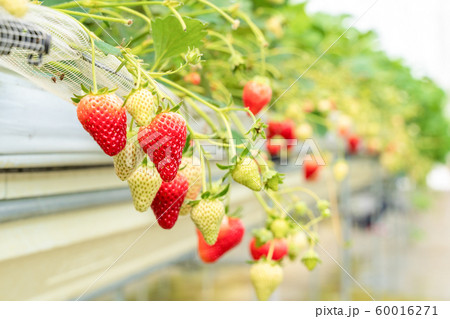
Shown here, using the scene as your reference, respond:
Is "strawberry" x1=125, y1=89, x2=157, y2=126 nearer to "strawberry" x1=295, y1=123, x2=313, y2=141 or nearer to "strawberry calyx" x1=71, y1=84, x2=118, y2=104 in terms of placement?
"strawberry calyx" x1=71, y1=84, x2=118, y2=104

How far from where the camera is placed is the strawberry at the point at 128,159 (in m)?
0.36

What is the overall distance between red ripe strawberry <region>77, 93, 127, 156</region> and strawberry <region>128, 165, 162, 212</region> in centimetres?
4

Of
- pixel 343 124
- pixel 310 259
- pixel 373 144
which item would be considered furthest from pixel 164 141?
pixel 373 144

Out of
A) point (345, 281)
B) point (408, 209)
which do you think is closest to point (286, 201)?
point (345, 281)

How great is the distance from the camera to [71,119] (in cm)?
53

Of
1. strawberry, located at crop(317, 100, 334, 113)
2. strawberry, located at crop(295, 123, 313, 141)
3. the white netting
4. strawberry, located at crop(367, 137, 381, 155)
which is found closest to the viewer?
the white netting

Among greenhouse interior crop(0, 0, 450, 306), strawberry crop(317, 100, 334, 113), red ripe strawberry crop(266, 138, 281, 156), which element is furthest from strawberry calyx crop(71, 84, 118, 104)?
strawberry crop(317, 100, 334, 113)

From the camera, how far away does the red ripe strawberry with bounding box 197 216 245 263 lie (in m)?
0.50

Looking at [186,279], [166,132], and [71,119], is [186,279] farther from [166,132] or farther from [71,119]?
[166,132]

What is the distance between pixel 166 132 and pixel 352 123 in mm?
1505

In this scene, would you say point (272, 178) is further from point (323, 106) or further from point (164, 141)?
point (323, 106)

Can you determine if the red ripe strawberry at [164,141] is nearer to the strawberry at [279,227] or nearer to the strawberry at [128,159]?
the strawberry at [128,159]

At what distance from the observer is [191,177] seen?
42 centimetres

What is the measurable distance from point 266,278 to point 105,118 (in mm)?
287
